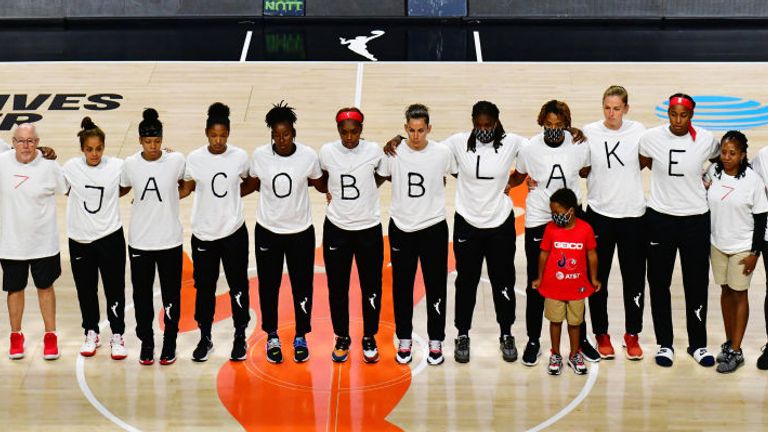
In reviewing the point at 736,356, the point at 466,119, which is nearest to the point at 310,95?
the point at 466,119

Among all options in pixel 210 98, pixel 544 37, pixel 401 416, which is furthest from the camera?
pixel 544 37

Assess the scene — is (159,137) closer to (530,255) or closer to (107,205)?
(107,205)

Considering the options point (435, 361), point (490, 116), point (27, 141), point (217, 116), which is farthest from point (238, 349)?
point (490, 116)

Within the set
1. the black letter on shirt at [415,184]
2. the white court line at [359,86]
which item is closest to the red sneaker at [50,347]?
the black letter on shirt at [415,184]

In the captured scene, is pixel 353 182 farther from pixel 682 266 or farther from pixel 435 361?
pixel 682 266

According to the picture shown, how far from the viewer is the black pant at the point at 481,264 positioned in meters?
7.70

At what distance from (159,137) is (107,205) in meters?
0.55

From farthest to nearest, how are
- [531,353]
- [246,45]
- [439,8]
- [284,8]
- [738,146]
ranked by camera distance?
[284,8] < [439,8] < [246,45] < [531,353] < [738,146]

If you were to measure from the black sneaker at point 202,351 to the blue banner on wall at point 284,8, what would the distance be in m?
11.6

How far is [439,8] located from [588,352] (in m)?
11.6

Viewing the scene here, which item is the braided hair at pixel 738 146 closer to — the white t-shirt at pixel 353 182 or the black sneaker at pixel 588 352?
the black sneaker at pixel 588 352

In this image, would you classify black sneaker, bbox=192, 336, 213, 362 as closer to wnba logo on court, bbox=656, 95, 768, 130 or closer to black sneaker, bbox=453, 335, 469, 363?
black sneaker, bbox=453, 335, 469, 363

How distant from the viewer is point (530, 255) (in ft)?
25.4

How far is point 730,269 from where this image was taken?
7633 mm
